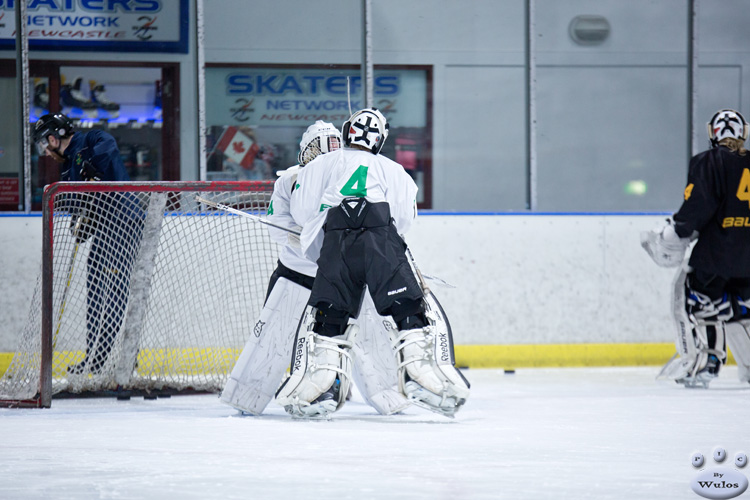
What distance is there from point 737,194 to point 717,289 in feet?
1.71

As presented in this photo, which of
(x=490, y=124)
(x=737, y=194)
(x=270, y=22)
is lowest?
(x=737, y=194)

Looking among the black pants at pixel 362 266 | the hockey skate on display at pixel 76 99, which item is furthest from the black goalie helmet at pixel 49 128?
the black pants at pixel 362 266

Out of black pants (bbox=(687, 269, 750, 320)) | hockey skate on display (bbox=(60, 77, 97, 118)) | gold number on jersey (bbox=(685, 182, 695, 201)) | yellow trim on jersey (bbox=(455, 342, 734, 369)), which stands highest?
hockey skate on display (bbox=(60, 77, 97, 118))

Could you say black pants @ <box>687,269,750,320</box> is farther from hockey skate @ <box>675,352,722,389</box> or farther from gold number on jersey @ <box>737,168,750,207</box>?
gold number on jersey @ <box>737,168,750,207</box>

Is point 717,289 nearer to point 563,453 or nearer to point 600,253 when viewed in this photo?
point 600,253

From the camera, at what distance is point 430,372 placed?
4.34m

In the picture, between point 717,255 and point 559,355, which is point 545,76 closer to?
point 559,355

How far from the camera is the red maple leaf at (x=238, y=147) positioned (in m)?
7.46

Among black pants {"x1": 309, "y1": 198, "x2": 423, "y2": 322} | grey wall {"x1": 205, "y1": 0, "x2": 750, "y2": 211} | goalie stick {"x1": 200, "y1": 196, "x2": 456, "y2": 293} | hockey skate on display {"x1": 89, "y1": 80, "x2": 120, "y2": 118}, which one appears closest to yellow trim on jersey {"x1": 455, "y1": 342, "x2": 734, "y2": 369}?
grey wall {"x1": 205, "y1": 0, "x2": 750, "y2": 211}

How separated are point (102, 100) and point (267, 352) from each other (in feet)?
11.1

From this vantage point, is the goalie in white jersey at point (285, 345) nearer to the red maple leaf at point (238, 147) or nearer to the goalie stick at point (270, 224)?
the goalie stick at point (270, 224)

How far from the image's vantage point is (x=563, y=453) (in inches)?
138

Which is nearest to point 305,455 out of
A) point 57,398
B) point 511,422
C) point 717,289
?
point 511,422

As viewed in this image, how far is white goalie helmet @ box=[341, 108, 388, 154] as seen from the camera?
457 cm
